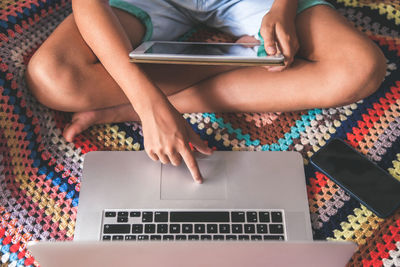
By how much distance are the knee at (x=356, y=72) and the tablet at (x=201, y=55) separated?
0.56ft

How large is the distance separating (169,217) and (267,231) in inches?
6.5

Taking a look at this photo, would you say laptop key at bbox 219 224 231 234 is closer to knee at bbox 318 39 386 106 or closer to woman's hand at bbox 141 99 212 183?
woman's hand at bbox 141 99 212 183

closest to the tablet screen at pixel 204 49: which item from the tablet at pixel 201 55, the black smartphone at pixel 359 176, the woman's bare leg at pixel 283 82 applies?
the tablet at pixel 201 55

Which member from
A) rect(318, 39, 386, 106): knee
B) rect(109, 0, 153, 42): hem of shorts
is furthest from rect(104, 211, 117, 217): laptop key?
rect(318, 39, 386, 106): knee

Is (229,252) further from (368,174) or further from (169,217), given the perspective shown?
(368,174)

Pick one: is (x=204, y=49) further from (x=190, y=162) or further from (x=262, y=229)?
(x=262, y=229)

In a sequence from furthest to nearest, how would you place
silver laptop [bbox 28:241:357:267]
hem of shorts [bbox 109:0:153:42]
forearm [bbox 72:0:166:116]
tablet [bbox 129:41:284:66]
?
hem of shorts [bbox 109:0:153:42]
forearm [bbox 72:0:166:116]
tablet [bbox 129:41:284:66]
silver laptop [bbox 28:241:357:267]

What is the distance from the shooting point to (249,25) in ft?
2.50

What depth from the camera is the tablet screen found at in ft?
1.82

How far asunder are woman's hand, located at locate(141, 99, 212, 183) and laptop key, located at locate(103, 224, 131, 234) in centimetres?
12

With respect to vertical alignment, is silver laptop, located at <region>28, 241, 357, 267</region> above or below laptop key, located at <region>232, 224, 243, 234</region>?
above

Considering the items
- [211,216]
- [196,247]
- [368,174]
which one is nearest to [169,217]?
[211,216]

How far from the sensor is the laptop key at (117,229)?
577 mm

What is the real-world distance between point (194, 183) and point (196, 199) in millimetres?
29
